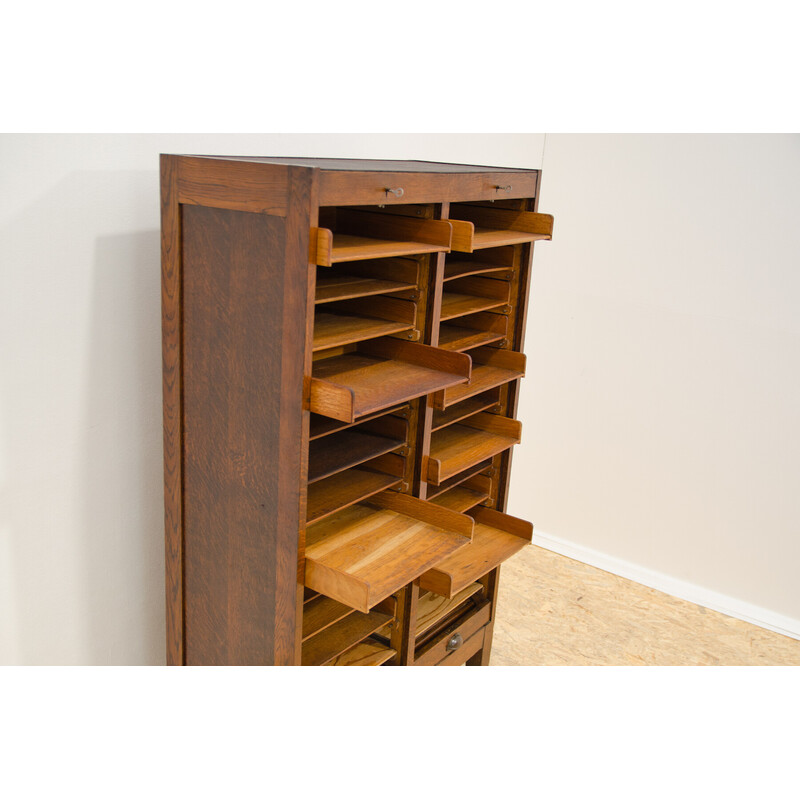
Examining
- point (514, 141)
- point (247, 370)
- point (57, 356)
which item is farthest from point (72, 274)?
point (514, 141)

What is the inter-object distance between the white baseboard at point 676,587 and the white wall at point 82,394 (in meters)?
2.03

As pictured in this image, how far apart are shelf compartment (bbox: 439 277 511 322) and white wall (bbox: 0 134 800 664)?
519 mm

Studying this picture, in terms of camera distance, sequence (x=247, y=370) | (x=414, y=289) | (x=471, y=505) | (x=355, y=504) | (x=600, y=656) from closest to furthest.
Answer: (x=247, y=370) < (x=414, y=289) < (x=355, y=504) < (x=471, y=505) < (x=600, y=656)

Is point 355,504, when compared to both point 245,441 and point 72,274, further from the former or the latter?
point 72,274

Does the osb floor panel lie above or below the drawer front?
below

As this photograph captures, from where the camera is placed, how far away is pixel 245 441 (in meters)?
1.71

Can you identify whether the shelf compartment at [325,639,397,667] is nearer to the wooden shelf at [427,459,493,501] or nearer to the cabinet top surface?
the wooden shelf at [427,459,493,501]

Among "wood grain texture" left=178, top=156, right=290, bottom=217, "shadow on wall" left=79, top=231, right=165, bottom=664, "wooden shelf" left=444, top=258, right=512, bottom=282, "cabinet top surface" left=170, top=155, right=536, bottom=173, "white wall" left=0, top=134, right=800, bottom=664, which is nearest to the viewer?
"wood grain texture" left=178, top=156, right=290, bottom=217

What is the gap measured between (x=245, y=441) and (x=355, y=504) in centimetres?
46

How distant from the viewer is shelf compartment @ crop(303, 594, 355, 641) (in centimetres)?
190

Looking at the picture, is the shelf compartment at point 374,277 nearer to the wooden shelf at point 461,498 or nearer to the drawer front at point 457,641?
the wooden shelf at point 461,498

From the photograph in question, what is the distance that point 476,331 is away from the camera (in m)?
2.39

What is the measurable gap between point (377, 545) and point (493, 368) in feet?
2.45

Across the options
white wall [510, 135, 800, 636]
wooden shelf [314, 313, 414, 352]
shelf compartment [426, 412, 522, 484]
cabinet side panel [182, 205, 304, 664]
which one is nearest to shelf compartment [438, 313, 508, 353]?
shelf compartment [426, 412, 522, 484]
